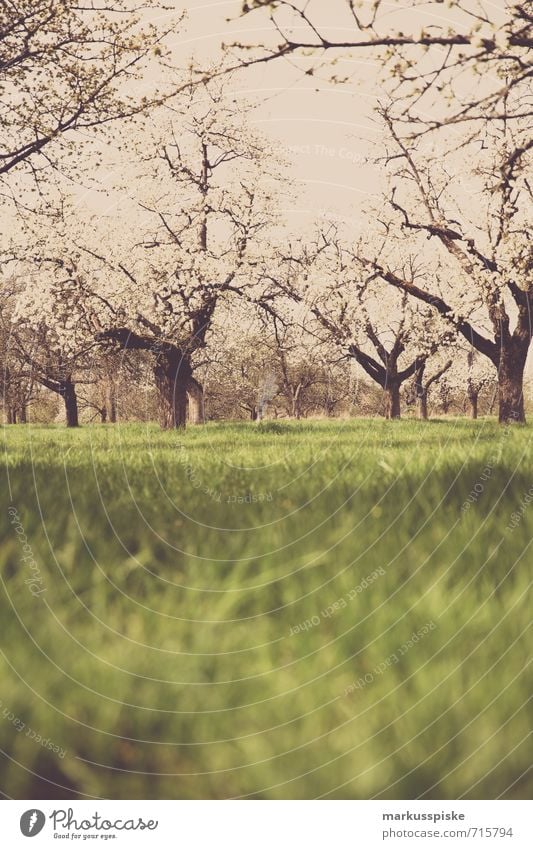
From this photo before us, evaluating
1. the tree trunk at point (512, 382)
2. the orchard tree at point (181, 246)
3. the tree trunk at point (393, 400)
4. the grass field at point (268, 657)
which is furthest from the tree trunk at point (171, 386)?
the grass field at point (268, 657)

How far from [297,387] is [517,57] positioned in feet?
248

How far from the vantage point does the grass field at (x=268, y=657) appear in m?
1.70

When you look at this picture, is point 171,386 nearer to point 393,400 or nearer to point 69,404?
point 393,400

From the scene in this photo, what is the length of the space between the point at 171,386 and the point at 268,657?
22.6 m

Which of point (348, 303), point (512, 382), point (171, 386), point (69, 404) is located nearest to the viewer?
point (512, 382)

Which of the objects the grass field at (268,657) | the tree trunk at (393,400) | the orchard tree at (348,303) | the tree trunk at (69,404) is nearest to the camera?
the grass field at (268,657)

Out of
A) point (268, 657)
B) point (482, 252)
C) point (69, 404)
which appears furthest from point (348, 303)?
point (268, 657)

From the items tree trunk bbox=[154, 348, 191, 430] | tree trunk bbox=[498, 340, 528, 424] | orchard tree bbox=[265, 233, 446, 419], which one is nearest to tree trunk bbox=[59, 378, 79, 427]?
orchard tree bbox=[265, 233, 446, 419]

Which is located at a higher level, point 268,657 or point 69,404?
point 69,404

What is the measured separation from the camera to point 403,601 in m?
2.50

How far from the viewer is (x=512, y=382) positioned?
21703mm

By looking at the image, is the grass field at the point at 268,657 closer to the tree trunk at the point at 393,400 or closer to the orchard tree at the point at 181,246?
the orchard tree at the point at 181,246

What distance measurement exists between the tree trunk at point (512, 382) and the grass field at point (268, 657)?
1776cm
